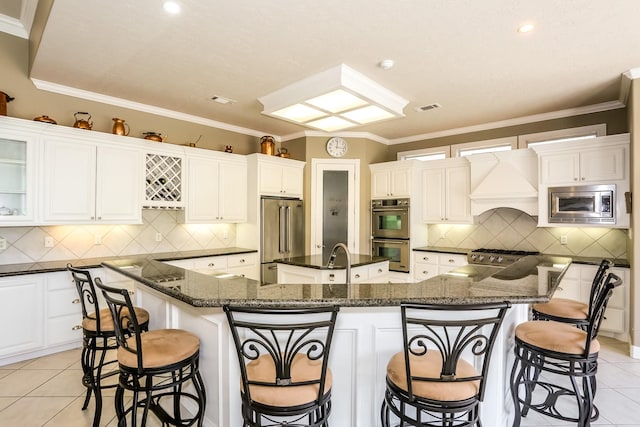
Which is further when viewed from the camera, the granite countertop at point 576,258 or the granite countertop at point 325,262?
the granite countertop at point 576,258

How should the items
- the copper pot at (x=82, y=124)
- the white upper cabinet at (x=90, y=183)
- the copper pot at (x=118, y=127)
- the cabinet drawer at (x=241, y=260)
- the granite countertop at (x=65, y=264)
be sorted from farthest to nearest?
the cabinet drawer at (x=241, y=260) → the copper pot at (x=118, y=127) → the copper pot at (x=82, y=124) → the white upper cabinet at (x=90, y=183) → the granite countertop at (x=65, y=264)

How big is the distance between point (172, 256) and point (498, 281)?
3.63 meters

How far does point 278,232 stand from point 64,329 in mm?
2769

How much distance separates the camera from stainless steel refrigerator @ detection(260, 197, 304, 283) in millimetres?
4973

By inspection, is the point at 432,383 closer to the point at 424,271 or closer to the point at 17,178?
the point at 424,271

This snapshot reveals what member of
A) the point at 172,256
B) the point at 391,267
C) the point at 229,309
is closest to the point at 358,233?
the point at 391,267

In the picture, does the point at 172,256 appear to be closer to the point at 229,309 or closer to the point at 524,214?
the point at 229,309

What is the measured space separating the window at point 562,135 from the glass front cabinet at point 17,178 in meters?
5.89

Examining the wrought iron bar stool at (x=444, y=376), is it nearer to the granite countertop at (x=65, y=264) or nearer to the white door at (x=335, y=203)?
the granite countertop at (x=65, y=264)

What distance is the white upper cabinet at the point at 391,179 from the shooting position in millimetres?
5305

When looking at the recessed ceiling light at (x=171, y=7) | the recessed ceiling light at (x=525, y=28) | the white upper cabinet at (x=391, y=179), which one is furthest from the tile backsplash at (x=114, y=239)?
the recessed ceiling light at (x=525, y=28)

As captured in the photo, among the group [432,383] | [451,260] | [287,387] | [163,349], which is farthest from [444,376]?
[451,260]

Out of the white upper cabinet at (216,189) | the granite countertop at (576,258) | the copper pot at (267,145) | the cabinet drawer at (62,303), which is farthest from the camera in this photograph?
the copper pot at (267,145)

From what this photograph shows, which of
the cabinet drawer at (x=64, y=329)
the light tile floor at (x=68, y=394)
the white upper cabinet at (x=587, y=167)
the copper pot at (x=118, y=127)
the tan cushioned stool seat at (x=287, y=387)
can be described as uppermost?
the copper pot at (x=118, y=127)
